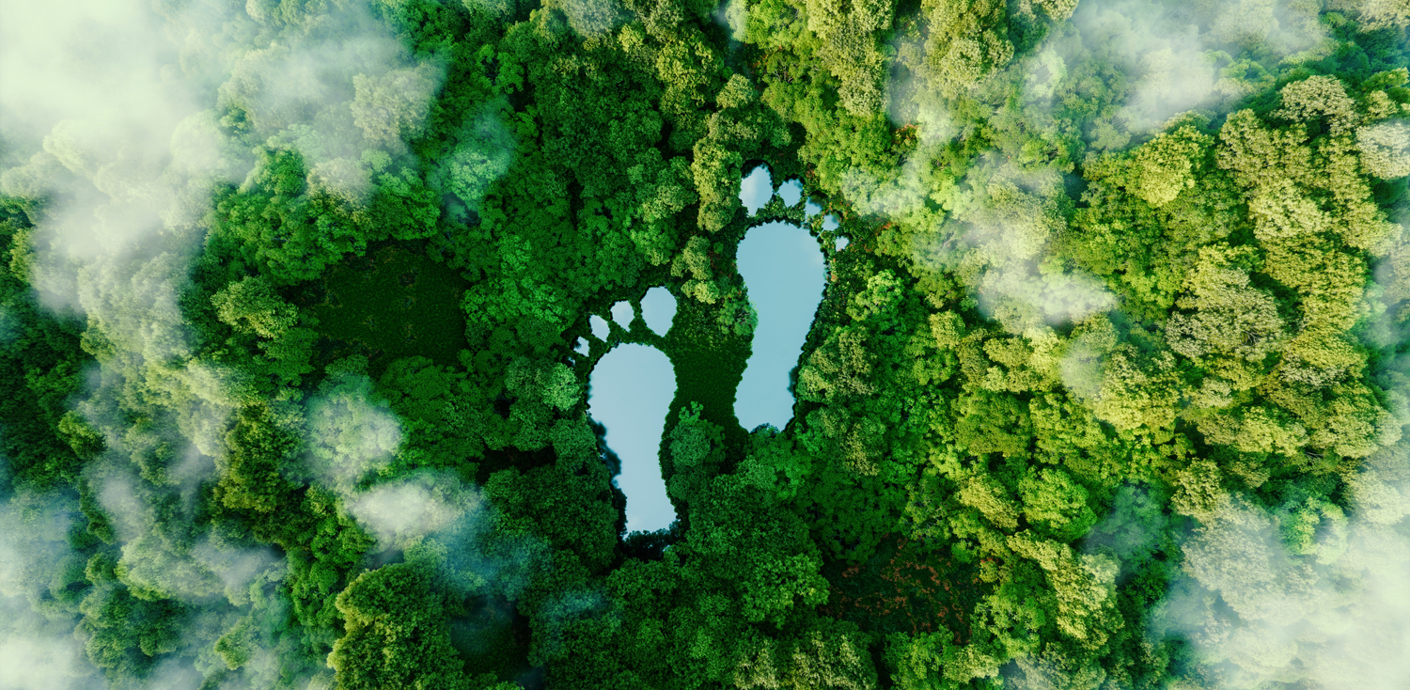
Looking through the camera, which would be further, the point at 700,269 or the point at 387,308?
the point at 700,269

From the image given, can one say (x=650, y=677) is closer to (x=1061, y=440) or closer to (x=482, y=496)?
(x=482, y=496)

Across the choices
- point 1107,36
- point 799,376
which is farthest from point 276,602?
point 1107,36

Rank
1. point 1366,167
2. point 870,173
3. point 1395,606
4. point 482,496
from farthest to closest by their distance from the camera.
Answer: point 870,173 < point 482,496 < point 1395,606 < point 1366,167

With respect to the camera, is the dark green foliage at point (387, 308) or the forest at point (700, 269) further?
the dark green foliage at point (387, 308)

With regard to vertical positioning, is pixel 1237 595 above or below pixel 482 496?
below

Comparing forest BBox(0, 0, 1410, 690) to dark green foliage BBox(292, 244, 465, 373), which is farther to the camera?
dark green foliage BBox(292, 244, 465, 373)

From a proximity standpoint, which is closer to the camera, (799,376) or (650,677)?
(650,677)

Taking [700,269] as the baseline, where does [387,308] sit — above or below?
below

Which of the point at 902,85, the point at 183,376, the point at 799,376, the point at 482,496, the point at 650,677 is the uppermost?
the point at 902,85
